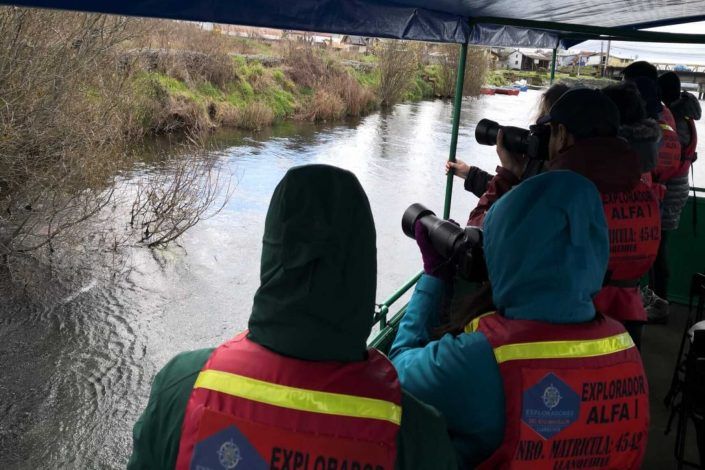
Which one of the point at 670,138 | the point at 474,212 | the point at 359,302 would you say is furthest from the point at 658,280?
the point at 359,302

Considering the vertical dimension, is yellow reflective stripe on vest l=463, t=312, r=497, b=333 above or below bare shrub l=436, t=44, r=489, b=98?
below

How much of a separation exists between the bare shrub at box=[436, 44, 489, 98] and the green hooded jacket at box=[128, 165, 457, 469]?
2614cm

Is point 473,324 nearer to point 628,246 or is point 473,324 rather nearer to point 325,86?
point 628,246

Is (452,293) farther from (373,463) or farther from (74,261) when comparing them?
(74,261)

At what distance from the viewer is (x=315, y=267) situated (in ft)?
2.85

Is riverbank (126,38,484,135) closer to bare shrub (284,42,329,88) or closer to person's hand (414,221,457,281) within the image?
bare shrub (284,42,329,88)

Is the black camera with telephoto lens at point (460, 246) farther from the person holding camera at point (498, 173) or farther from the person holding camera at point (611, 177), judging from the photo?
the person holding camera at point (498, 173)

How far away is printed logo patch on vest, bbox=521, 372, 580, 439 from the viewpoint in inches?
42.1

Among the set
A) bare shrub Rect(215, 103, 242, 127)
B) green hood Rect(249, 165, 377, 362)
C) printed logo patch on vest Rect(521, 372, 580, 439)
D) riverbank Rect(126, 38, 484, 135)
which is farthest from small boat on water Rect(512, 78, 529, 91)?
green hood Rect(249, 165, 377, 362)

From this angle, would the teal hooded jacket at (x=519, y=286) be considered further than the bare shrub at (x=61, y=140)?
No

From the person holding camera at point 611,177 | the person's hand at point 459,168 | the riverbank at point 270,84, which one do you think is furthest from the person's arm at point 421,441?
the riverbank at point 270,84

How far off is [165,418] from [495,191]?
1.34m

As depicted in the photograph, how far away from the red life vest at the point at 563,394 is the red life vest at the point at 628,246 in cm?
83

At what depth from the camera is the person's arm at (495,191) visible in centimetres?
193
